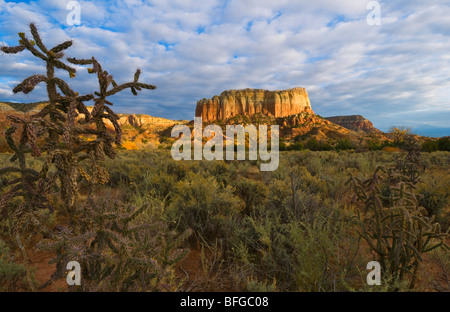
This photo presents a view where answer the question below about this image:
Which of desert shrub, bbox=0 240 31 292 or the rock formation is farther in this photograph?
the rock formation

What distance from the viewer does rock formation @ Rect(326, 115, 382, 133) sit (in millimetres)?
124906

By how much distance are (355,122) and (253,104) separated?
61.9 meters

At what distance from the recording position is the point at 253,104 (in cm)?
11106

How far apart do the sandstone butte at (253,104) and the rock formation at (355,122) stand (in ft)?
81.5

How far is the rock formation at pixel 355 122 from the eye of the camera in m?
125

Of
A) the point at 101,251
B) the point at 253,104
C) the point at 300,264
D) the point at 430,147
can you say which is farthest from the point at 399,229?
the point at 253,104

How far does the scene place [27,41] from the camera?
4.99ft

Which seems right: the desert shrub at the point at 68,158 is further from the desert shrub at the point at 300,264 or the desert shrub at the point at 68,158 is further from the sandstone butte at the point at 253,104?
the sandstone butte at the point at 253,104

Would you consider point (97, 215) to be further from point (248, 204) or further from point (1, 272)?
point (248, 204)

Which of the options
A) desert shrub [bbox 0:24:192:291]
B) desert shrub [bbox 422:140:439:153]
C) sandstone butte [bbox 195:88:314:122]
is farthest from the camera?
sandstone butte [bbox 195:88:314:122]

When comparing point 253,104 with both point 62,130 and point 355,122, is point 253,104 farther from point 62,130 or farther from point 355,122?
point 62,130

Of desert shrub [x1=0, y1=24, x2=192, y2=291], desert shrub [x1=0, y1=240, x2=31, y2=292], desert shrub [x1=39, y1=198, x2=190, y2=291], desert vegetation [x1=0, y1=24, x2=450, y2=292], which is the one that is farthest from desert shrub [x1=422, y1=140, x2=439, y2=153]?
desert shrub [x1=0, y1=240, x2=31, y2=292]

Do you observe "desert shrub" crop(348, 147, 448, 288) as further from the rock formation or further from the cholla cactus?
the rock formation

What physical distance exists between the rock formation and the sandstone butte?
24.8 m
